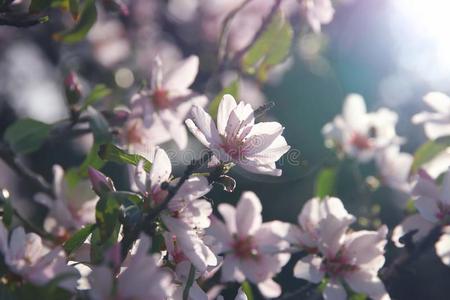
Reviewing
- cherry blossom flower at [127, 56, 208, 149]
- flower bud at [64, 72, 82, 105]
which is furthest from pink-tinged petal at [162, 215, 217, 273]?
flower bud at [64, 72, 82, 105]

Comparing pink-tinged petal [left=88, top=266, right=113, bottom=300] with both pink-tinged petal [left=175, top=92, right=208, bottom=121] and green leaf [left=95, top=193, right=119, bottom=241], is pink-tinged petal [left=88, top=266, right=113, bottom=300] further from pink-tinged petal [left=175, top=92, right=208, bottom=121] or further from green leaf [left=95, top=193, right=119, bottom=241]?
pink-tinged petal [left=175, top=92, right=208, bottom=121]

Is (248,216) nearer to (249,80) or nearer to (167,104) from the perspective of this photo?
(167,104)

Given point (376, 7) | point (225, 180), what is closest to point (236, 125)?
point (225, 180)

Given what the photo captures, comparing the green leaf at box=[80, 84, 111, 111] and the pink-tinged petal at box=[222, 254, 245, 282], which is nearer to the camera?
the pink-tinged petal at box=[222, 254, 245, 282]

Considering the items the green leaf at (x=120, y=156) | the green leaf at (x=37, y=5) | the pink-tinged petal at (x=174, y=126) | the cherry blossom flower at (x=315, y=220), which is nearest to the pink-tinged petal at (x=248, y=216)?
the cherry blossom flower at (x=315, y=220)

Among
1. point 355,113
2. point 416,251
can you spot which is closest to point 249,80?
point 355,113

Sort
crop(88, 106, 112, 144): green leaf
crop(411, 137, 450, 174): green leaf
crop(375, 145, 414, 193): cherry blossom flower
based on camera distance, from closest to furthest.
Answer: crop(88, 106, 112, 144): green leaf, crop(411, 137, 450, 174): green leaf, crop(375, 145, 414, 193): cherry blossom flower
